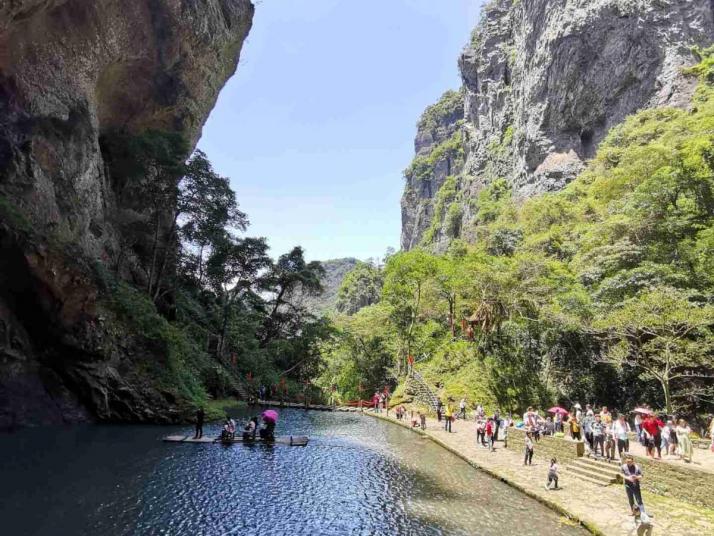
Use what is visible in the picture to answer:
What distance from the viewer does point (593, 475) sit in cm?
1489

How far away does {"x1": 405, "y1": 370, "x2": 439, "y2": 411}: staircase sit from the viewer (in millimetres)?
31453

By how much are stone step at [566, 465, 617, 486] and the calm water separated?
2.85 m

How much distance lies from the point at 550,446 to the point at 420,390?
52.1ft

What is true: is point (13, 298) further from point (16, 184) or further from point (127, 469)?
point (127, 469)

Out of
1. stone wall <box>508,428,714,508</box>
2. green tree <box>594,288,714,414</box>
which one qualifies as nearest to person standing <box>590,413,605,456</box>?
stone wall <box>508,428,714,508</box>

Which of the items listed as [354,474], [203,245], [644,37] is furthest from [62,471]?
[644,37]

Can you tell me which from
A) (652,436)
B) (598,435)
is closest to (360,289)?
(598,435)

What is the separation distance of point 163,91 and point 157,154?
7946mm

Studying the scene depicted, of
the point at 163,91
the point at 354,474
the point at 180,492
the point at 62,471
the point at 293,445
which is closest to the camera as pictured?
the point at 180,492

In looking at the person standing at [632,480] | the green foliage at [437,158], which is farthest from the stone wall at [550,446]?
the green foliage at [437,158]

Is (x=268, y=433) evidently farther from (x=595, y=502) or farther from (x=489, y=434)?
(x=595, y=502)

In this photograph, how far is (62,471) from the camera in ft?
46.0

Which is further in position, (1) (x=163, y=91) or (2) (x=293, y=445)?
(1) (x=163, y=91)

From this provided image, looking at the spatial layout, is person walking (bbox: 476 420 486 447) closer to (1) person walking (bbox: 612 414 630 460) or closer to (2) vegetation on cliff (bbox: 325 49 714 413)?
(1) person walking (bbox: 612 414 630 460)
